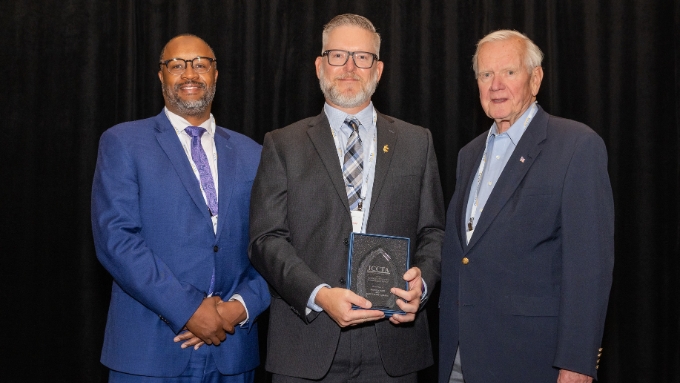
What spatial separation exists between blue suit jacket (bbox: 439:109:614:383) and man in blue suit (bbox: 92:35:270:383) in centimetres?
95

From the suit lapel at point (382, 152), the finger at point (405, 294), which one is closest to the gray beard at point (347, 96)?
the suit lapel at point (382, 152)

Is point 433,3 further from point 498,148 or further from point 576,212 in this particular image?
point 576,212

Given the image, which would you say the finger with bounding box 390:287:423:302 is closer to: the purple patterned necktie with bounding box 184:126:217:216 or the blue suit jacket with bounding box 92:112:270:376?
the blue suit jacket with bounding box 92:112:270:376

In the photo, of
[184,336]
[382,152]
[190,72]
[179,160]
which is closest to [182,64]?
[190,72]

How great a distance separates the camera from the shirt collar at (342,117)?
273cm

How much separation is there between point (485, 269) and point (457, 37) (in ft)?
7.82

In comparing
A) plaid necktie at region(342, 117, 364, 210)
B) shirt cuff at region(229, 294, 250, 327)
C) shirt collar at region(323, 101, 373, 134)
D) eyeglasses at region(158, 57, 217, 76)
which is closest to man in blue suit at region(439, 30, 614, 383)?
plaid necktie at region(342, 117, 364, 210)

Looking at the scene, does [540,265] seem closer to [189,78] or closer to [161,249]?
[161,249]

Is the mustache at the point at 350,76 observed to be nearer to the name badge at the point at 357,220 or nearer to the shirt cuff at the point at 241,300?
the name badge at the point at 357,220

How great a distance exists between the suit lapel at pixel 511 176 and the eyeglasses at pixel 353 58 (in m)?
0.69

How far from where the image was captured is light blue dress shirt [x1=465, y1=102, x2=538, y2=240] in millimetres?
2629

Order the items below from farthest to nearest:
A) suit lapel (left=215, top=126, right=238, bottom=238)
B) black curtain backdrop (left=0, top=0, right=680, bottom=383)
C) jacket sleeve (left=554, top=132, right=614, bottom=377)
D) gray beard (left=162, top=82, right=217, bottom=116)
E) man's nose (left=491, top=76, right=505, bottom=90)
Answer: black curtain backdrop (left=0, top=0, right=680, bottom=383)
gray beard (left=162, top=82, right=217, bottom=116)
suit lapel (left=215, top=126, right=238, bottom=238)
man's nose (left=491, top=76, right=505, bottom=90)
jacket sleeve (left=554, top=132, right=614, bottom=377)

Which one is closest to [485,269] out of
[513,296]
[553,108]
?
[513,296]

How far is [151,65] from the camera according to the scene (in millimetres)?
4461
